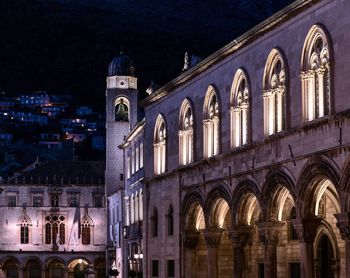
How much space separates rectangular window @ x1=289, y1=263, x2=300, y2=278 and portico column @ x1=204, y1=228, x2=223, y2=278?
521cm

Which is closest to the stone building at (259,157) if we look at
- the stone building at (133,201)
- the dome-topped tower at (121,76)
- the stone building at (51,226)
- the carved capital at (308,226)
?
the carved capital at (308,226)

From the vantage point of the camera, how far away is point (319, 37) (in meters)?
35.8

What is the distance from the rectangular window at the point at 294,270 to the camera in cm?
4206

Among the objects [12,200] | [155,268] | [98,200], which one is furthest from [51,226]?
[155,268]

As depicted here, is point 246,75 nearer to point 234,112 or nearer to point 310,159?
point 234,112

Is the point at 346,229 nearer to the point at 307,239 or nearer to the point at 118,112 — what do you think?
the point at 307,239

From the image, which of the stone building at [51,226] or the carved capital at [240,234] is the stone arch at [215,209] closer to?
the carved capital at [240,234]

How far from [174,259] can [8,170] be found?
98.1 metres

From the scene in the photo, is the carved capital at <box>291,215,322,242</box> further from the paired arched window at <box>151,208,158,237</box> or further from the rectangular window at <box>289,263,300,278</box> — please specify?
the paired arched window at <box>151,208,158,237</box>

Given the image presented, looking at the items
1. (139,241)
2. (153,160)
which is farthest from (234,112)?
(139,241)

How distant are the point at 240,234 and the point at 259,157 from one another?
4377 millimetres

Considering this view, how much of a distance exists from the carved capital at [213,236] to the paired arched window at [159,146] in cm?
963

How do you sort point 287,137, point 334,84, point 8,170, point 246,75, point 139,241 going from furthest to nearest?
point 8,170 → point 139,241 → point 246,75 → point 287,137 → point 334,84

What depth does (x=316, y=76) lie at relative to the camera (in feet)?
118
